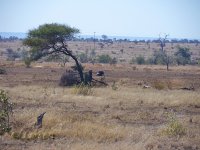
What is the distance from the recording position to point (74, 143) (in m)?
12.8

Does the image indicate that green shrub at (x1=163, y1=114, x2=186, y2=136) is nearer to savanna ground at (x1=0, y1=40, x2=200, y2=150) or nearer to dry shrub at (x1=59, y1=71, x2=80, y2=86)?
savanna ground at (x1=0, y1=40, x2=200, y2=150)

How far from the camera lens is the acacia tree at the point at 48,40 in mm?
35781

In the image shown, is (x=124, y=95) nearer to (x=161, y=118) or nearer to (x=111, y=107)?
(x=111, y=107)

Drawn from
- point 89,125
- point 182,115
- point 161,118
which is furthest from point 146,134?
point 182,115

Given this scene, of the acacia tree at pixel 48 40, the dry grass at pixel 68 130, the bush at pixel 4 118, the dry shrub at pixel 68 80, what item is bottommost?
the dry shrub at pixel 68 80

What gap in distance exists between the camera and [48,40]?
36125 millimetres

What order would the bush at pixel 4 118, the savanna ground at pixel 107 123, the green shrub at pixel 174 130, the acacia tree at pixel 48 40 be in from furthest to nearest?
1. the acacia tree at pixel 48 40
2. the green shrub at pixel 174 130
3. the bush at pixel 4 118
4. the savanna ground at pixel 107 123

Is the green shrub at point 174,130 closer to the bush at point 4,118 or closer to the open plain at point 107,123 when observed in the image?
the open plain at point 107,123

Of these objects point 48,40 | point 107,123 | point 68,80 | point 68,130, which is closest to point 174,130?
point 107,123

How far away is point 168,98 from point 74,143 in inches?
503

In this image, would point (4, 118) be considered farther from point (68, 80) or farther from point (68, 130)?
point (68, 80)

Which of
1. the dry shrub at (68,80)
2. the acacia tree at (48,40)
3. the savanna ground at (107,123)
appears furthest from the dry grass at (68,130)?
the acacia tree at (48,40)

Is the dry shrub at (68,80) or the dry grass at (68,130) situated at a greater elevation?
the dry grass at (68,130)

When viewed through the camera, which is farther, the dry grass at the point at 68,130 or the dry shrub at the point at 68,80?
the dry shrub at the point at 68,80
